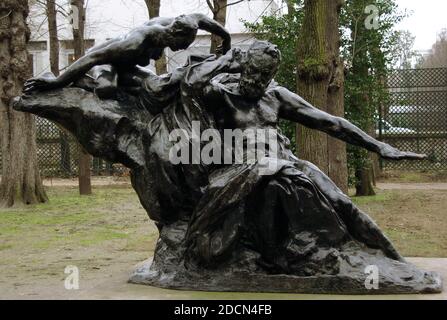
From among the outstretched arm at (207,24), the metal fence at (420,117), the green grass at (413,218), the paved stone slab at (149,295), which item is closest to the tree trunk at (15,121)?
the green grass at (413,218)

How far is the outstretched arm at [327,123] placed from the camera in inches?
225

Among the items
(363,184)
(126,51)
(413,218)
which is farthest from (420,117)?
(126,51)

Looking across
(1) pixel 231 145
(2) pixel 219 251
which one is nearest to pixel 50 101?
(1) pixel 231 145

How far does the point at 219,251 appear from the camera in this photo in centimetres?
539

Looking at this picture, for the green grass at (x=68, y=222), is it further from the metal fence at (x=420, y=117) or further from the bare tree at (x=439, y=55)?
the bare tree at (x=439, y=55)

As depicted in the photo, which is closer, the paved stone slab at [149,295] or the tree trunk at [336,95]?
the paved stone slab at [149,295]

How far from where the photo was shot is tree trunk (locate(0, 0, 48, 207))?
13469 millimetres

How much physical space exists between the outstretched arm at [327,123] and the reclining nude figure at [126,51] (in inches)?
36.7

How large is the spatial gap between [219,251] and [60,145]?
57.0ft

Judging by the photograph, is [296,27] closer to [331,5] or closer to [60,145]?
[331,5]

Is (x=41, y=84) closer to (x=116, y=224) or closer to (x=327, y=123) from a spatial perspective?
(x=327, y=123)

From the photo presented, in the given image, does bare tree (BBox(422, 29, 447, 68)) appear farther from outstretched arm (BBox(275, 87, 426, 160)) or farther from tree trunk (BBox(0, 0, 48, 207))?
outstretched arm (BBox(275, 87, 426, 160))

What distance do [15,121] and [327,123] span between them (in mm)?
9360

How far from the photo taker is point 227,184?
211 inches
